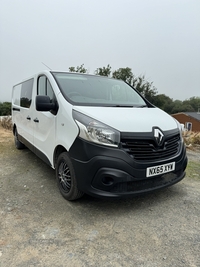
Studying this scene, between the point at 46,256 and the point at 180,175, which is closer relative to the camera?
the point at 46,256

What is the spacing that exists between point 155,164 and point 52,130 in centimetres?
153

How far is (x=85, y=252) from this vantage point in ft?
5.91

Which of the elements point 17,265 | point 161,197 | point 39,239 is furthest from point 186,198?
point 17,265

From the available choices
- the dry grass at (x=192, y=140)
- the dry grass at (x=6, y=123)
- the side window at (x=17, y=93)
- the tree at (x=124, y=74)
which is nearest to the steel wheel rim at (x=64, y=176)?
the side window at (x=17, y=93)

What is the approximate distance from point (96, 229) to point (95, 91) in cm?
202

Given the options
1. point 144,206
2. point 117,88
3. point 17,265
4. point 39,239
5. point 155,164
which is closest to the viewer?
point 17,265

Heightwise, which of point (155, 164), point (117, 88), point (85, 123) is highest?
point (117, 88)

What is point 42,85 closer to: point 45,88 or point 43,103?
point 45,88

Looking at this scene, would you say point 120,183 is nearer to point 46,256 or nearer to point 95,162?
point 95,162

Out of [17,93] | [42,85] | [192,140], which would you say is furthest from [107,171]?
[192,140]

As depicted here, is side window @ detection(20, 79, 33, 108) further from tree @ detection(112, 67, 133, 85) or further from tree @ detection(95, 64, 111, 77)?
tree @ detection(112, 67, 133, 85)

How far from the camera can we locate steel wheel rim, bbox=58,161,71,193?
2621 mm

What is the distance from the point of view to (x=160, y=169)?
241cm

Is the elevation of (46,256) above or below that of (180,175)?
below
